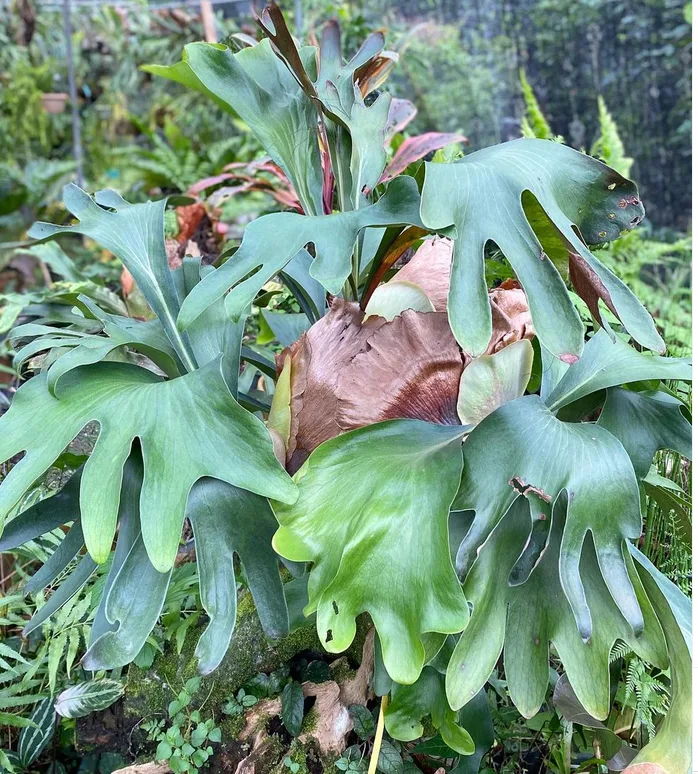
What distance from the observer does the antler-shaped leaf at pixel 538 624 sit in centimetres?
63

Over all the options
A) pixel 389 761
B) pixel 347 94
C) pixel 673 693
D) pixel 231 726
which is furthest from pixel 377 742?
pixel 347 94

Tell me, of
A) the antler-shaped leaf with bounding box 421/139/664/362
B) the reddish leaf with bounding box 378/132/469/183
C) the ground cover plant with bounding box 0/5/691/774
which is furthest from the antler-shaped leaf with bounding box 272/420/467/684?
the reddish leaf with bounding box 378/132/469/183

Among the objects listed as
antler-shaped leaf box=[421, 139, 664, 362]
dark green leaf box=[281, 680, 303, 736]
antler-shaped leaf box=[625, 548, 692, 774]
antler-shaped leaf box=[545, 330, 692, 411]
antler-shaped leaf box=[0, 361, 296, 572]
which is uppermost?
antler-shaped leaf box=[421, 139, 664, 362]

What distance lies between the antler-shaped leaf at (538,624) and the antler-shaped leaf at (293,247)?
0.31m

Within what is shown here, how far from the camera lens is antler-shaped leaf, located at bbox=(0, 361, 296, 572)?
0.61m

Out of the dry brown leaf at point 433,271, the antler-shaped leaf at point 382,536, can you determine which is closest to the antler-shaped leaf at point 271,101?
the dry brown leaf at point 433,271

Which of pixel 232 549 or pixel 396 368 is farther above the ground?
pixel 396 368

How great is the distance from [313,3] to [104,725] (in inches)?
163

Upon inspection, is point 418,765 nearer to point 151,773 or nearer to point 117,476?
point 151,773

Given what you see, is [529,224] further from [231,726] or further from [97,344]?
[231,726]

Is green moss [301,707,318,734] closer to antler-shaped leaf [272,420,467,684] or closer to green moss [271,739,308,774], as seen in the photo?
green moss [271,739,308,774]

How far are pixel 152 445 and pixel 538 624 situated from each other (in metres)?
0.44

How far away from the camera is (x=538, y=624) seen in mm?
659

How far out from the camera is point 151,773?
0.81 meters
